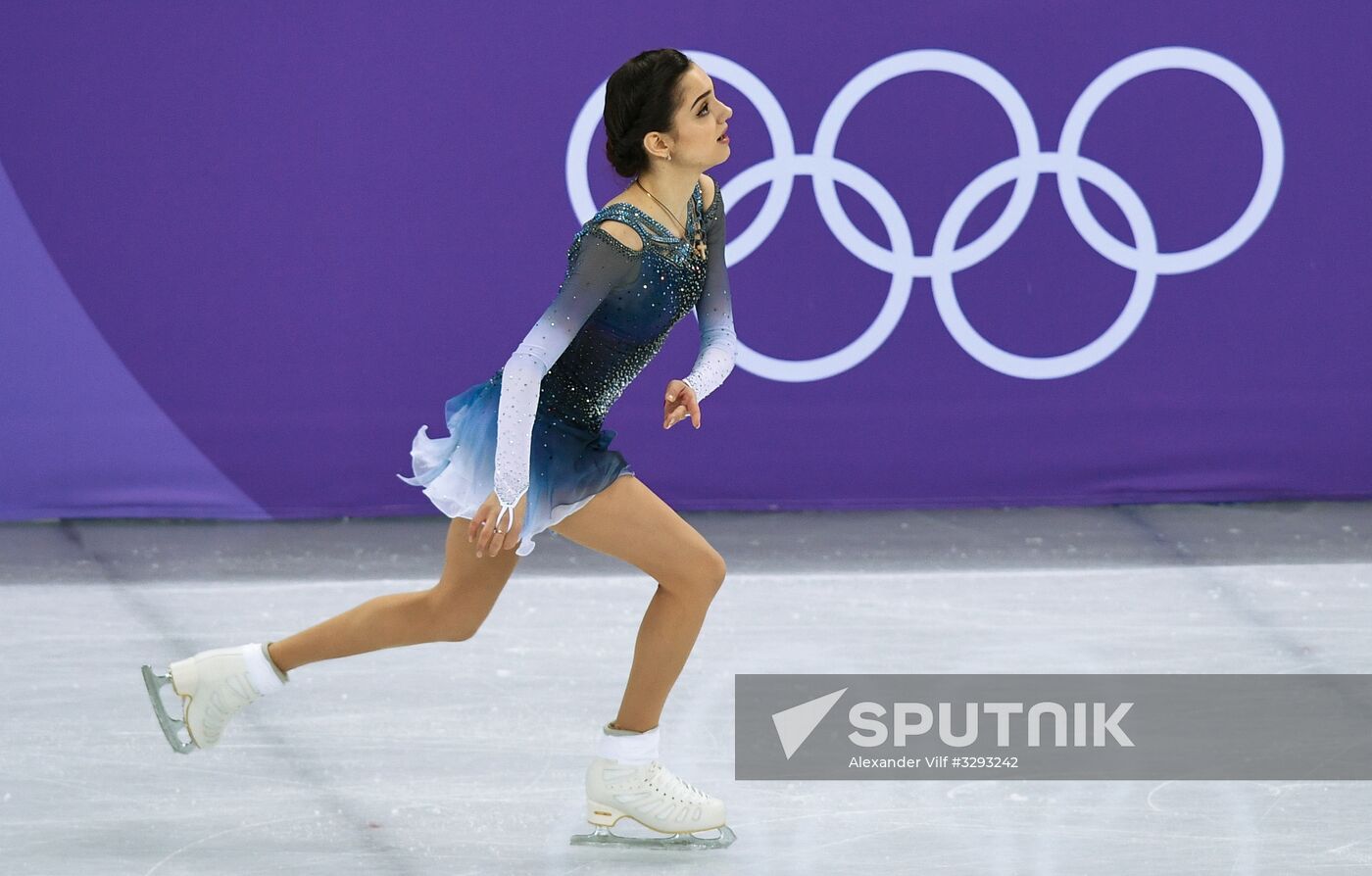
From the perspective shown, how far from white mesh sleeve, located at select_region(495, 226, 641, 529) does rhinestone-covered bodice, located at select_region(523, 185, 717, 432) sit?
0.04m

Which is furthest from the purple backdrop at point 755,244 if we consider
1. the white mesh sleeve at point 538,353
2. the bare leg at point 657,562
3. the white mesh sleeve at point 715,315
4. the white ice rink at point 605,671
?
the white mesh sleeve at point 538,353

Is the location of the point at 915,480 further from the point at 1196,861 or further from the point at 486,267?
the point at 1196,861

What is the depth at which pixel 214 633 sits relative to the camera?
5023mm

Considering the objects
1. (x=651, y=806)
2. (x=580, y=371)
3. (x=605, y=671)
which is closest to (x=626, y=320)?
(x=580, y=371)

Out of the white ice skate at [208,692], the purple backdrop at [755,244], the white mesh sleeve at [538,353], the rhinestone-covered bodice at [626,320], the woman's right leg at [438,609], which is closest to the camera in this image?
the white mesh sleeve at [538,353]

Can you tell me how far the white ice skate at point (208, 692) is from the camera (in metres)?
3.71

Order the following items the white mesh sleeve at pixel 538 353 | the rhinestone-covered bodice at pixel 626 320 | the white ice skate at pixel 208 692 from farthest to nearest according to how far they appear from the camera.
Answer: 1. the white ice skate at pixel 208 692
2. the rhinestone-covered bodice at pixel 626 320
3. the white mesh sleeve at pixel 538 353

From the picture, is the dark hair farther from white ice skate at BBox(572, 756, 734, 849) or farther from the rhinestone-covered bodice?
white ice skate at BBox(572, 756, 734, 849)

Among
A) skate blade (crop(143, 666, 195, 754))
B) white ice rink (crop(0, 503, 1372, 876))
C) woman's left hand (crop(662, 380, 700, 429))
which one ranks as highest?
woman's left hand (crop(662, 380, 700, 429))

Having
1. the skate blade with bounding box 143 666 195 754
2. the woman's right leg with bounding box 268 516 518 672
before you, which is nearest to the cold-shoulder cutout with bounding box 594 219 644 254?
the woman's right leg with bounding box 268 516 518 672

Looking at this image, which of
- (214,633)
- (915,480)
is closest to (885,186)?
(915,480)

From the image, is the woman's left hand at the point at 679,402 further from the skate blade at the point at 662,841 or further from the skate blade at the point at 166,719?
the skate blade at the point at 166,719

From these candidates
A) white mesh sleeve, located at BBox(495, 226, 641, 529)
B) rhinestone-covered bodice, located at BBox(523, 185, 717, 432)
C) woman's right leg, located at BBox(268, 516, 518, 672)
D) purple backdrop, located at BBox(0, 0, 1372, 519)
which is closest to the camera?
white mesh sleeve, located at BBox(495, 226, 641, 529)

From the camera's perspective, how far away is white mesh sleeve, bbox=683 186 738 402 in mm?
3621
